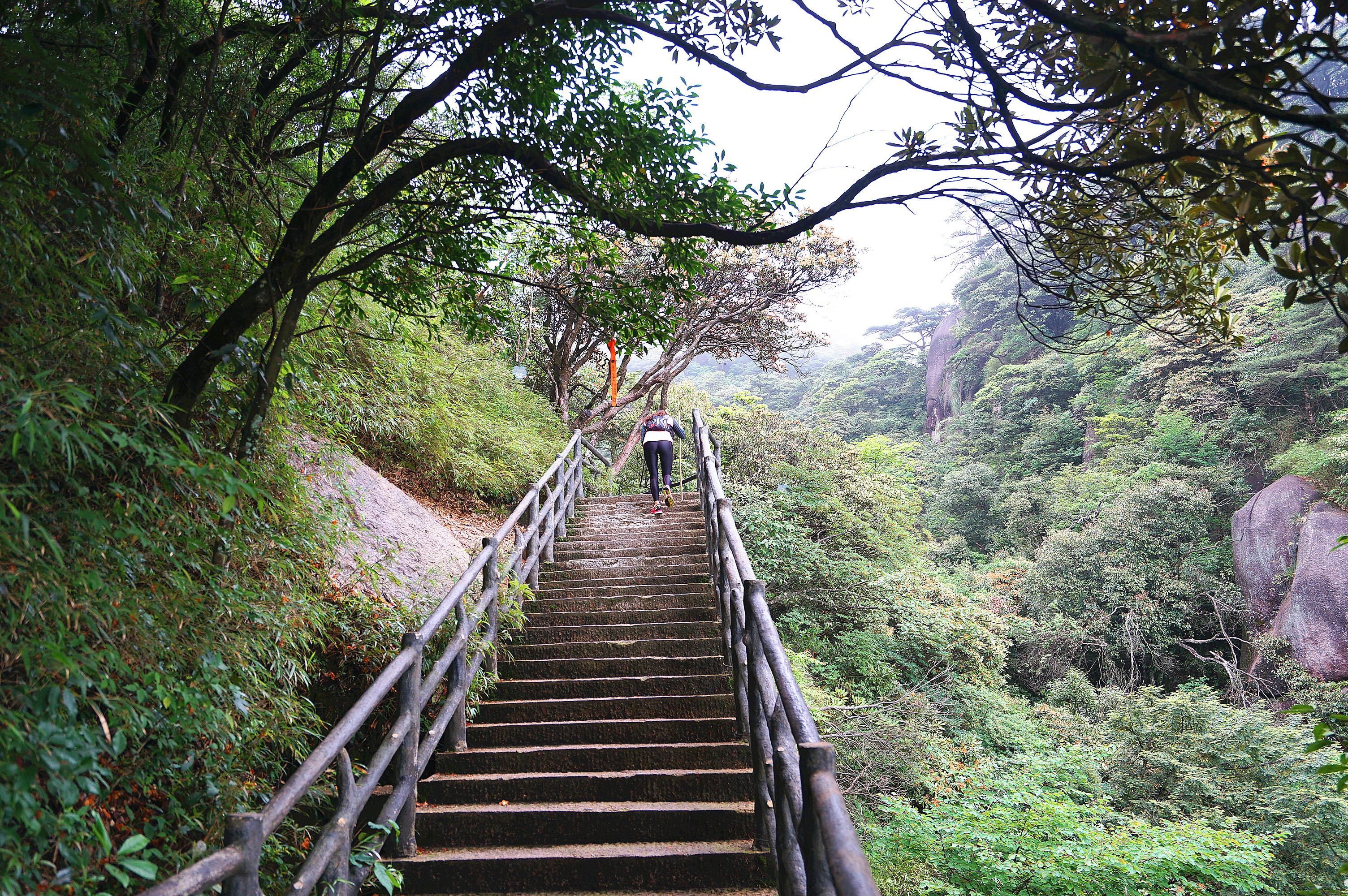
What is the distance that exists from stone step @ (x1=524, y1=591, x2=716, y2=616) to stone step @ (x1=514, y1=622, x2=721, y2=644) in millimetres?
240

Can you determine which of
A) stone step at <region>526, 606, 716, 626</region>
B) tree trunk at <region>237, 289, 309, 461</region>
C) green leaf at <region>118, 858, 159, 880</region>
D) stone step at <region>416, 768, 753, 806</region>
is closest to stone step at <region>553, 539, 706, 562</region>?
stone step at <region>526, 606, 716, 626</region>

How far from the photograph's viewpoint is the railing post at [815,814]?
1697 millimetres

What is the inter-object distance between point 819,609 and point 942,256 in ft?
117

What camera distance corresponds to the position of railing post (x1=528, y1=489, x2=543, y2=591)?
230 inches

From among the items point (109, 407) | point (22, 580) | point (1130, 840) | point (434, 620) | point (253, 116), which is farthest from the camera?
point (1130, 840)

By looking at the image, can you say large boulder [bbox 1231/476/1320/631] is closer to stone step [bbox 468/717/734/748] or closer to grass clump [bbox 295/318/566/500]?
grass clump [bbox 295/318/566/500]

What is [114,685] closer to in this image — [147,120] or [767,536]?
[147,120]

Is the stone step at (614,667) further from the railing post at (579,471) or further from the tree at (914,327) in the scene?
the tree at (914,327)

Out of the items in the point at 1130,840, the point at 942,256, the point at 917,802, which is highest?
the point at 942,256

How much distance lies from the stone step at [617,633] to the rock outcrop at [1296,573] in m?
12.6

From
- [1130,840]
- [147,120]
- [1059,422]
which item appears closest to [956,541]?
[1059,422]

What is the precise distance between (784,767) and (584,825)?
1.41 metres

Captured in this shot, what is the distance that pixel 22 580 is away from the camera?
1.56 m

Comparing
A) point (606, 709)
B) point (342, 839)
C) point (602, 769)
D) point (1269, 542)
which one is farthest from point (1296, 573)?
point (342, 839)
